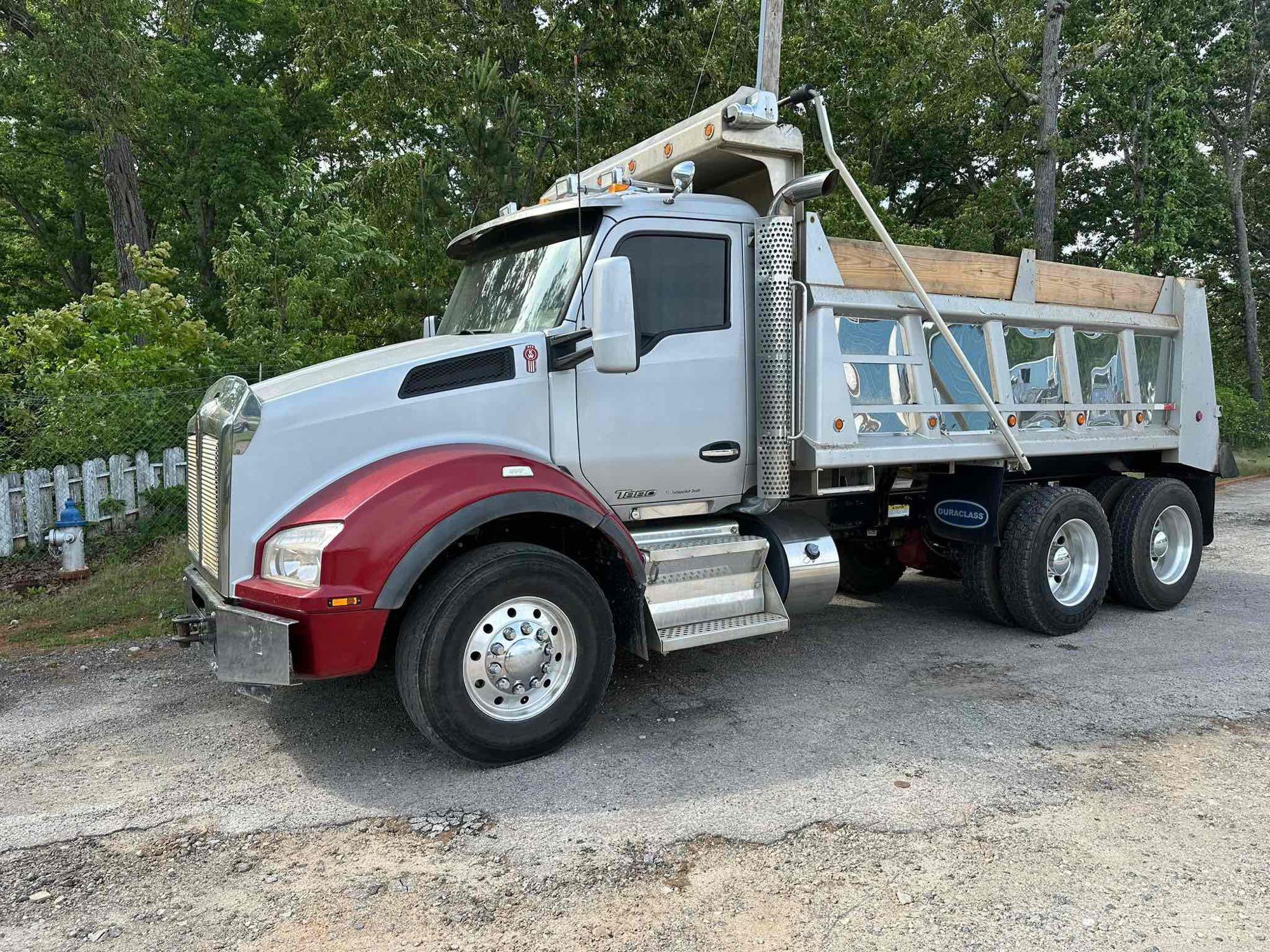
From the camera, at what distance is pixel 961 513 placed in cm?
644

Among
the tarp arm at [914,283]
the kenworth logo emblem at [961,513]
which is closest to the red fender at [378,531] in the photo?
the tarp arm at [914,283]

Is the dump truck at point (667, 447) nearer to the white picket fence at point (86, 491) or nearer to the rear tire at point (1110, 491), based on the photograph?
the rear tire at point (1110, 491)

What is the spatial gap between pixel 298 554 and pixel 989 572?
15.7ft

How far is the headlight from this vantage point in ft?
12.8

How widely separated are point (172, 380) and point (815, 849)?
8.92 metres

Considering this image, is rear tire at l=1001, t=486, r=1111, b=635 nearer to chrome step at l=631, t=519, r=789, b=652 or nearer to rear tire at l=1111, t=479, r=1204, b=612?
rear tire at l=1111, t=479, r=1204, b=612

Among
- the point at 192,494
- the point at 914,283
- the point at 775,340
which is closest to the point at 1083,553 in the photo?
the point at 914,283

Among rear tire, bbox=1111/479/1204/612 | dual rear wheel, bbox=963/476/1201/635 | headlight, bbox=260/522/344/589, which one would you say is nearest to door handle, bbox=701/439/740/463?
headlight, bbox=260/522/344/589

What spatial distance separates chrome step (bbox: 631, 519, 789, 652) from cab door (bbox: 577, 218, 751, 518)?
0.64 feet

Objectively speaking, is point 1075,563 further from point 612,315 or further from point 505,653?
point 505,653

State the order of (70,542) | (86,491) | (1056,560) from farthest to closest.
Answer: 1. (86,491)
2. (70,542)
3. (1056,560)

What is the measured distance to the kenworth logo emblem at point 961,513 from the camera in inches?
249

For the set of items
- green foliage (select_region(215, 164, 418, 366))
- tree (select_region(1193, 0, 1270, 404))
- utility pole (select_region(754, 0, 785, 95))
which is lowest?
green foliage (select_region(215, 164, 418, 366))

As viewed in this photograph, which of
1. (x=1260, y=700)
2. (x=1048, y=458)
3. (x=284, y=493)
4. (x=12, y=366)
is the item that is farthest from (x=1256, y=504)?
(x=12, y=366)
